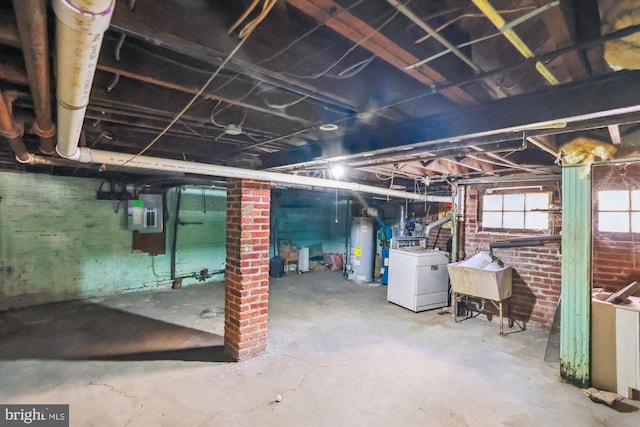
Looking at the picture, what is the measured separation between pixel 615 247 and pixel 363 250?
13.4 ft

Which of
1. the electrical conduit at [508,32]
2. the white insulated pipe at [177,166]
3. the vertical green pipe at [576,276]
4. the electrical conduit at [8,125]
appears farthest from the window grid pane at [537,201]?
the electrical conduit at [8,125]

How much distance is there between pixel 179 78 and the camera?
1.45 metres

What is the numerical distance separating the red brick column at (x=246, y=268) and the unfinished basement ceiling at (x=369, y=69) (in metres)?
0.95

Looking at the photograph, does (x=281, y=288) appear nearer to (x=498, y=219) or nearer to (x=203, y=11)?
(x=498, y=219)

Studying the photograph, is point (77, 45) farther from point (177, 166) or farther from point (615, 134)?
point (615, 134)

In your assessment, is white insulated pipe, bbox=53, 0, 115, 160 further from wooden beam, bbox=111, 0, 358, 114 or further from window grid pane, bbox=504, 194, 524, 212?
window grid pane, bbox=504, 194, 524, 212

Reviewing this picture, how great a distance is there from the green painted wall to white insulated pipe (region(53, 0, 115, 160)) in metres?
4.68

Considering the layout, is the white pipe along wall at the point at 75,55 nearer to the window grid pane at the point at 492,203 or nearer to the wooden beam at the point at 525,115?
the wooden beam at the point at 525,115

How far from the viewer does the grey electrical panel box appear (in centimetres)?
546

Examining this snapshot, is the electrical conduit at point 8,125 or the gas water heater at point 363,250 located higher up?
the electrical conduit at point 8,125

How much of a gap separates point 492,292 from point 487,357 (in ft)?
3.13

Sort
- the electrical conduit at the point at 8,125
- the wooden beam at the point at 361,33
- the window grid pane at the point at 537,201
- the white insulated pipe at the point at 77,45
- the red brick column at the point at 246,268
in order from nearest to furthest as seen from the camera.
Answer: the white insulated pipe at the point at 77,45 → the wooden beam at the point at 361,33 → the electrical conduit at the point at 8,125 → the red brick column at the point at 246,268 → the window grid pane at the point at 537,201

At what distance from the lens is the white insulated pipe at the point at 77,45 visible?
0.66 meters

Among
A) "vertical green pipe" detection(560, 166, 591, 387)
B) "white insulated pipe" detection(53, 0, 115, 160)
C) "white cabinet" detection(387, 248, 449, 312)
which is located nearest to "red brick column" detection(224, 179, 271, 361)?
"white insulated pipe" detection(53, 0, 115, 160)
